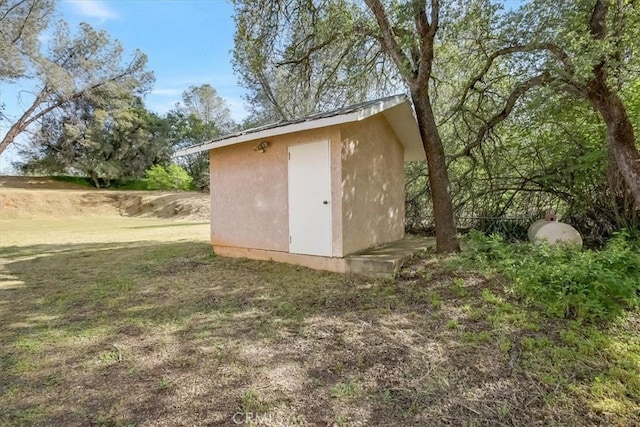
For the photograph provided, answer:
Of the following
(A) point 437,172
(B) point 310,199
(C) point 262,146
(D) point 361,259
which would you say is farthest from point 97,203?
(A) point 437,172

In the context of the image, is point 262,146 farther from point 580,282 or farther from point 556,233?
point 556,233

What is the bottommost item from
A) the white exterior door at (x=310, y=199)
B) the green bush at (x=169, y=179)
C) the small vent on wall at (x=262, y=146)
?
the white exterior door at (x=310, y=199)

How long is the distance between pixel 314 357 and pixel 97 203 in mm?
27849

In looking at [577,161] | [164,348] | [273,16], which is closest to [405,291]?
[164,348]

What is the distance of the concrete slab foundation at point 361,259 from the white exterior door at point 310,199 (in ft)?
0.52

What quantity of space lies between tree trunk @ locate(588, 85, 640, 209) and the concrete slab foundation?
11.0 feet

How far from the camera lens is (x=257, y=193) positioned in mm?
6914

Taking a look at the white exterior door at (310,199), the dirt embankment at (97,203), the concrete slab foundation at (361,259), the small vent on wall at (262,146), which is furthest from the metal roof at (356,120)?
the dirt embankment at (97,203)

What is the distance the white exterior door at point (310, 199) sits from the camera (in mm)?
5883

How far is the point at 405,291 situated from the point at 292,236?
7.90 ft

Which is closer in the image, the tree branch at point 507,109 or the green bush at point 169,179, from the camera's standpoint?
Answer: the tree branch at point 507,109

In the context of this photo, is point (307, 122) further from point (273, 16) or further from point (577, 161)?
point (577, 161)

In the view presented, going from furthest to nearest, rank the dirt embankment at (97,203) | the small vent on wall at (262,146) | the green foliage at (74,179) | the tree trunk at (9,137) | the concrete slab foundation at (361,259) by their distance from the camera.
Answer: the green foliage at (74,179), the dirt embankment at (97,203), the tree trunk at (9,137), the small vent on wall at (262,146), the concrete slab foundation at (361,259)

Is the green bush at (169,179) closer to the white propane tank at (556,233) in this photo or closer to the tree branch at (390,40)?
the tree branch at (390,40)
